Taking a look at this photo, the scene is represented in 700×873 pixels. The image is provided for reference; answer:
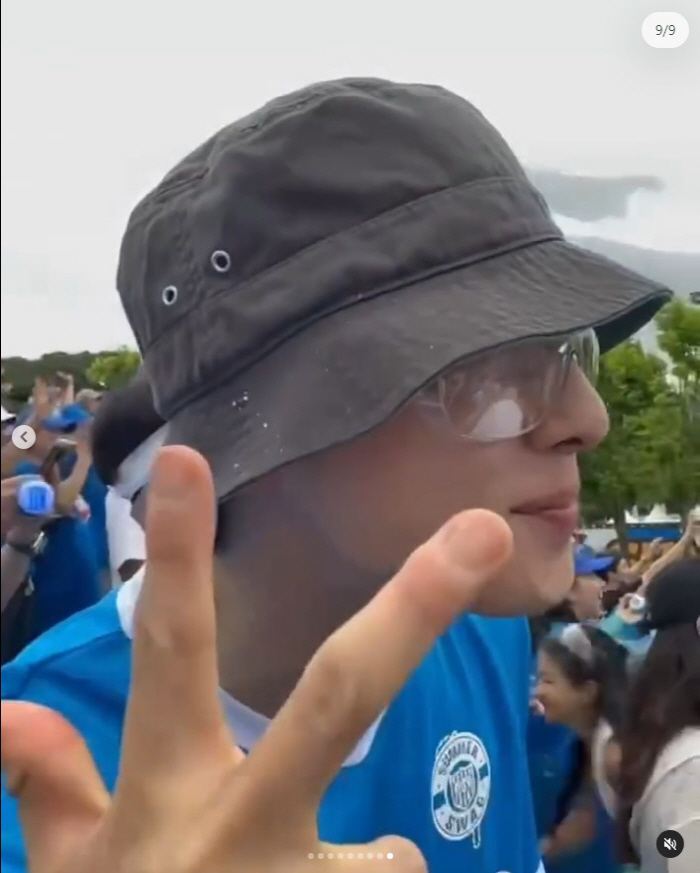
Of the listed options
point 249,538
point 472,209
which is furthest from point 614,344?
point 249,538

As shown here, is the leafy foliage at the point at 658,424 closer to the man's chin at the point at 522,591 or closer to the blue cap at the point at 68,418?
the man's chin at the point at 522,591

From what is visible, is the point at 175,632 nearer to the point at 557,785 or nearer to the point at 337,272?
the point at 337,272

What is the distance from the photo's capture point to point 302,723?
38 centimetres

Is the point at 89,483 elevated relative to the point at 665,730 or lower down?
elevated

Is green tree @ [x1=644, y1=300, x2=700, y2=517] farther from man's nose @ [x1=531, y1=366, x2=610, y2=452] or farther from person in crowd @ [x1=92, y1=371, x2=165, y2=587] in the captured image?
person in crowd @ [x1=92, y1=371, x2=165, y2=587]

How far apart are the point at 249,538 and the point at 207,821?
183 millimetres

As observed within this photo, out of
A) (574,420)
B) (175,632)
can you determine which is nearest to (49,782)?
(175,632)

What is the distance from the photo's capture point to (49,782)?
0.41 meters

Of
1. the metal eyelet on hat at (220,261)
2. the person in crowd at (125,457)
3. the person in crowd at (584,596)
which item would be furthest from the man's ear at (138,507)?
the person in crowd at (584,596)

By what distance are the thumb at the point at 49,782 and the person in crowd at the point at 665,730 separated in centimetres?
31

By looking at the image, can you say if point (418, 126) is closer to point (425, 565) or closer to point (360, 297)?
point (360, 297)

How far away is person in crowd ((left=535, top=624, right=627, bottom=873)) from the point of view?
0.61m

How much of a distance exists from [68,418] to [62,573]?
85 millimetres

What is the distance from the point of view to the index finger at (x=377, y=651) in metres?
0.37
